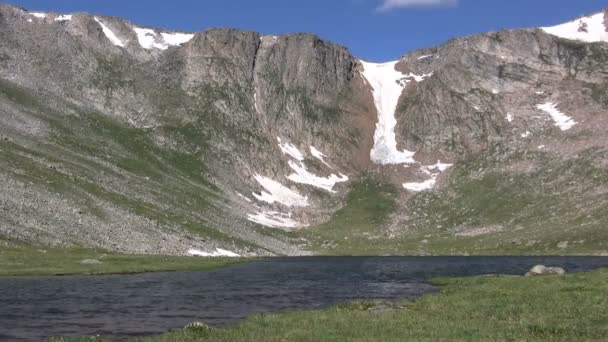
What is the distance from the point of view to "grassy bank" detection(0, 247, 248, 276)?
227 ft

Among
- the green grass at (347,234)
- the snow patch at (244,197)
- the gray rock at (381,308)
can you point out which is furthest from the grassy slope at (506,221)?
the gray rock at (381,308)

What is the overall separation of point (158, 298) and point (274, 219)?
132944 millimetres

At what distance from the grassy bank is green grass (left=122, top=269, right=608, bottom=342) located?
42276 mm

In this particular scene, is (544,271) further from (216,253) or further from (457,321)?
(216,253)

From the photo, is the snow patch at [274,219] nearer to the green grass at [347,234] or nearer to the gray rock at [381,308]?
the green grass at [347,234]

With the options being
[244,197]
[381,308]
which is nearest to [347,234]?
[244,197]

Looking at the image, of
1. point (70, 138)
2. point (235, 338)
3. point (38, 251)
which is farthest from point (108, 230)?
point (235, 338)

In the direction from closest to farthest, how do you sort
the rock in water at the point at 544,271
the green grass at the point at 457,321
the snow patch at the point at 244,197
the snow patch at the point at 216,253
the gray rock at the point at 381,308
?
the green grass at the point at 457,321, the gray rock at the point at 381,308, the rock in water at the point at 544,271, the snow patch at the point at 216,253, the snow patch at the point at 244,197

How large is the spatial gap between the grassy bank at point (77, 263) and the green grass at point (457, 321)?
4228 centimetres

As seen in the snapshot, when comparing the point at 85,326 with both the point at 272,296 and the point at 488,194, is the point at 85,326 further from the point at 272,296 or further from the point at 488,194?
the point at 488,194

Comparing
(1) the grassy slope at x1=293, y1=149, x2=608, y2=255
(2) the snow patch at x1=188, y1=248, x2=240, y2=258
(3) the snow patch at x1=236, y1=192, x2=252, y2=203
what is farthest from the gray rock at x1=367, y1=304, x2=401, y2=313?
(3) the snow patch at x1=236, y1=192, x2=252, y2=203

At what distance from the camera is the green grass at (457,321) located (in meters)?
27.4

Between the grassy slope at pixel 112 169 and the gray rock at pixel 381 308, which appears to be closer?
the gray rock at pixel 381 308

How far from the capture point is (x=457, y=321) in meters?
32.5
